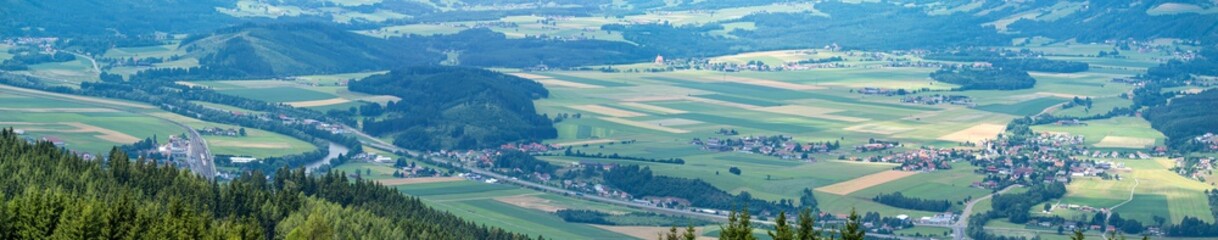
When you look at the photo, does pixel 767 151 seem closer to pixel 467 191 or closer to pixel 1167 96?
pixel 467 191

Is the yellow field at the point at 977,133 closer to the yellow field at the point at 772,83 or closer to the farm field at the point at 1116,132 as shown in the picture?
the farm field at the point at 1116,132

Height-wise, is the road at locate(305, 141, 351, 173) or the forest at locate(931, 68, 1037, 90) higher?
the forest at locate(931, 68, 1037, 90)

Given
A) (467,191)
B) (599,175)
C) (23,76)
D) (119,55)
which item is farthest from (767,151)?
(119,55)

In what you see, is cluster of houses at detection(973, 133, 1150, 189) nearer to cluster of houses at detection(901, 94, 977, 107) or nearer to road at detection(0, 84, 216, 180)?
cluster of houses at detection(901, 94, 977, 107)

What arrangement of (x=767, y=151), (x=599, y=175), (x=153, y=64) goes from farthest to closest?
(x=153, y=64), (x=767, y=151), (x=599, y=175)

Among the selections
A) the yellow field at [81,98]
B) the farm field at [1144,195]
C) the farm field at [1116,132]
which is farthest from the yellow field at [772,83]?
the farm field at [1144,195]

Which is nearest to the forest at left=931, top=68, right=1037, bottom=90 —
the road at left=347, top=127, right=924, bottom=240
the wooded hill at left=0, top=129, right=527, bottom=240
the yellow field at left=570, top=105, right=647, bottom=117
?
the yellow field at left=570, top=105, right=647, bottom=117

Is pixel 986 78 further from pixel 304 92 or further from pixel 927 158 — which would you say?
pixel 927 158
